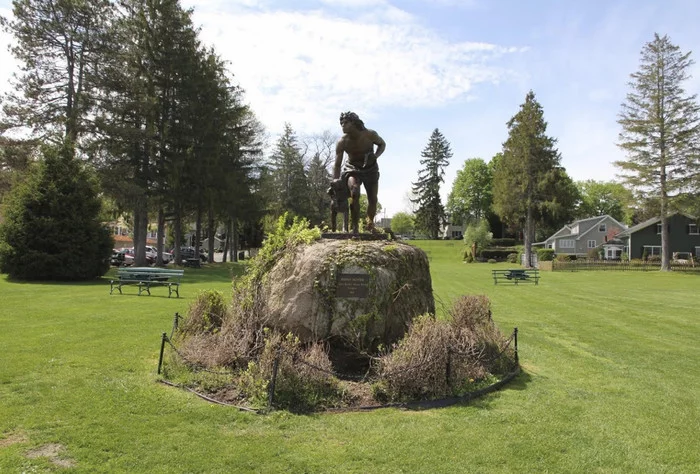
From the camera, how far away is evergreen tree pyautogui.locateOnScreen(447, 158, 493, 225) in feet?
303

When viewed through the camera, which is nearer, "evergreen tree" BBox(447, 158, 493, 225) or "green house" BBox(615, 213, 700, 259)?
"green house" BBox(615, 213, 700, 259)

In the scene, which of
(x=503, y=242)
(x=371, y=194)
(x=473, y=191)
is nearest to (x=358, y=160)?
Result: (x=371, y=194)

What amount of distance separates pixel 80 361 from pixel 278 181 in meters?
45.2

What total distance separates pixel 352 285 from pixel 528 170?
45735 mm

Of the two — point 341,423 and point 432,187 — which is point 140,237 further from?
point 432,187

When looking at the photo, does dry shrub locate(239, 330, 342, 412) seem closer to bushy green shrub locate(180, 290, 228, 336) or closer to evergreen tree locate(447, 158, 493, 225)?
bushy green shrub locate(180, 290, 228, 336)

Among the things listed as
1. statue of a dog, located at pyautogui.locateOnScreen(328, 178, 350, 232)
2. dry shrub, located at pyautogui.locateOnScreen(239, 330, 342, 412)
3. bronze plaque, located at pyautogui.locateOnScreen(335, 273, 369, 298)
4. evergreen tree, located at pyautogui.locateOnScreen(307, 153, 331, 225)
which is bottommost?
dry shrub, located at pyautogui.locateOnScreen(239, 330, 342, 412)

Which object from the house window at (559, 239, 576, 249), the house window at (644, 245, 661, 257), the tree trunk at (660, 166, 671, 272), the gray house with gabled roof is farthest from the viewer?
the house window at (559, 239, 576, 249)

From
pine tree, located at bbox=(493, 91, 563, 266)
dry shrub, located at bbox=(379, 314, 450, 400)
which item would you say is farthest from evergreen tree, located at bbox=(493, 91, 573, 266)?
dry shrub, located at bbox=(379, 314, 450, 400)

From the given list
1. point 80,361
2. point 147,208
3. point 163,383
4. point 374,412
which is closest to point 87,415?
point 163,383

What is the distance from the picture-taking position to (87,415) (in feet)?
18.1

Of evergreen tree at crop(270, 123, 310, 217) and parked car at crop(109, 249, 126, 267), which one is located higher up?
evergreen tree at crop(270, 123, 310, 217)

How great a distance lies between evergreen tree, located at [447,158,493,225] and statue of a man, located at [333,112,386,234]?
8494 centimetres

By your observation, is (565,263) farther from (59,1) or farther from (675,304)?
(59,1)
